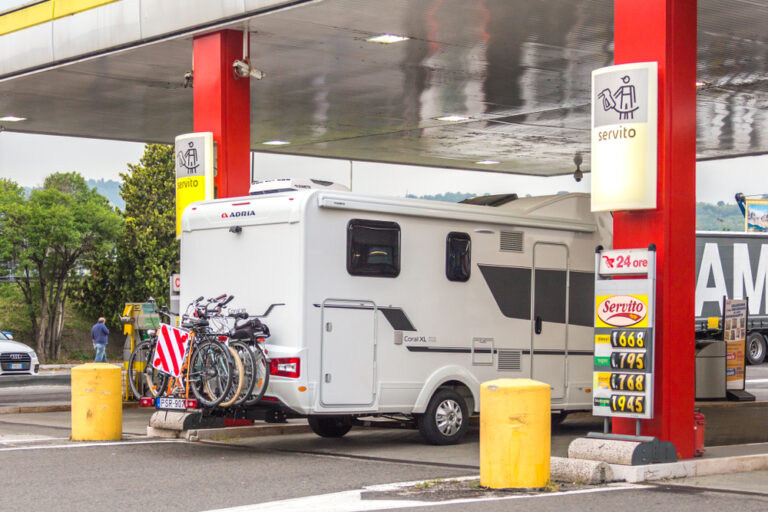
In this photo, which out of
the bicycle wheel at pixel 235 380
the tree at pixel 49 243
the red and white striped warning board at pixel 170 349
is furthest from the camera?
the tree at pixel 49 243

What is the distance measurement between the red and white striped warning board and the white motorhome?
80 cm

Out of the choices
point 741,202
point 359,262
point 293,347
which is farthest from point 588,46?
point 741,202

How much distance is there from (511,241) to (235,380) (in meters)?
4.44

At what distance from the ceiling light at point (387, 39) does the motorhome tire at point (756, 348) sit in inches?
880

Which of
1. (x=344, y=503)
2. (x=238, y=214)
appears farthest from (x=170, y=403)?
(x=344, y=503)

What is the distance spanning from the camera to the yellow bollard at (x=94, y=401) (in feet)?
44.8

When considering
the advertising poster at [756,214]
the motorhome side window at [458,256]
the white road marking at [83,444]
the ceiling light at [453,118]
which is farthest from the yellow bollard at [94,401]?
the advertising poster at [756,214]

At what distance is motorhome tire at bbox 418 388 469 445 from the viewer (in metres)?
13.7

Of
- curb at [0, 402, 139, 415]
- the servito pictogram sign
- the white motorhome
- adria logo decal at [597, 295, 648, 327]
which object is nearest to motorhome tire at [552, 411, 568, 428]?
the white motorhome

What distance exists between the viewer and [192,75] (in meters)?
16.3

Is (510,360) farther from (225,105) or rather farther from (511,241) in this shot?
(225,105)

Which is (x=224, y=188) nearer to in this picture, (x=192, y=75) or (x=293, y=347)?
(x=192, y=75)

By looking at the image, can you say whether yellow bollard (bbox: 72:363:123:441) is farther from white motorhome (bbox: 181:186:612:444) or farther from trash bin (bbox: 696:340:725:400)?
trash bin (bbox: 696:340:725:400)

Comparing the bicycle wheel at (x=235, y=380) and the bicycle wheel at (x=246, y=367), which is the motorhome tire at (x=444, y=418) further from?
the bicycle wheel at (x=235, y=380)
